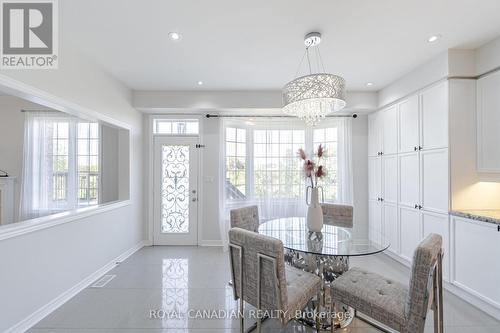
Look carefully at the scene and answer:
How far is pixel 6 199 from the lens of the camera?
3.50m

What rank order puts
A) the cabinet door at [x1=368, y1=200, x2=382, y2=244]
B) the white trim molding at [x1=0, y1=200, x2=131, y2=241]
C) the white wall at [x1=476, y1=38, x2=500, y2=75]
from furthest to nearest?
the cabinet door at [x1=368, y1=200, x2=382, y2=244], the white wall at [x1=476, y1=38, x2=500, y2=75], the white trim molding at [x1=0, y1=200, x2=131, y2=241]

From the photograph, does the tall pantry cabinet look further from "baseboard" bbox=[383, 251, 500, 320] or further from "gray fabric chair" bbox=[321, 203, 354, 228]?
"gray fabric chair" bbox=[321, 203, 354, 228]

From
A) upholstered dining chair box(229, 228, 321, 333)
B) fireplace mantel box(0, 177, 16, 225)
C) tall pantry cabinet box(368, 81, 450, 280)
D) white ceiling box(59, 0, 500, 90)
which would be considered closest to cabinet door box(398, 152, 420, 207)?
tall pantry cabinet box(368, 81, 450, 280)

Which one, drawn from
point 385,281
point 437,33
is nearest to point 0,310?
point 385,281

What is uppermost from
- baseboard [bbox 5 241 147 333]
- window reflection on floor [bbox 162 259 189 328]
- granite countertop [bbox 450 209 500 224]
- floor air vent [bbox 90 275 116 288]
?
granite countertop [bbox 450 209 500 224]

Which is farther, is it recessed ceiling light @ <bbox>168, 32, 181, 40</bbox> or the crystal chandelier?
recessed ceiling light @ <bbox>168, 32, 181, 40</bbox>

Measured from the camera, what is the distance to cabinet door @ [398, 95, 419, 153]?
3000 millimetres

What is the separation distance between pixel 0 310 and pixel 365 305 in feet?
9.29

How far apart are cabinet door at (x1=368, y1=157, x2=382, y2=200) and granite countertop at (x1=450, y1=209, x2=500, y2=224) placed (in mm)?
1326

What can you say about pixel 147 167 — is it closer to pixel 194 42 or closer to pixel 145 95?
pixel 145 95

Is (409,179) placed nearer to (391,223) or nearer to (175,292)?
(391,223)

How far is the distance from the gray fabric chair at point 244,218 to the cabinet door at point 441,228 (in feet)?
7.25

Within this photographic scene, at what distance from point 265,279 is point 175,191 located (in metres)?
3.00

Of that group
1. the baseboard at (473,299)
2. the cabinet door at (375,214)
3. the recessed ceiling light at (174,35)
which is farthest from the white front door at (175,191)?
the baseboard at (473,299)
